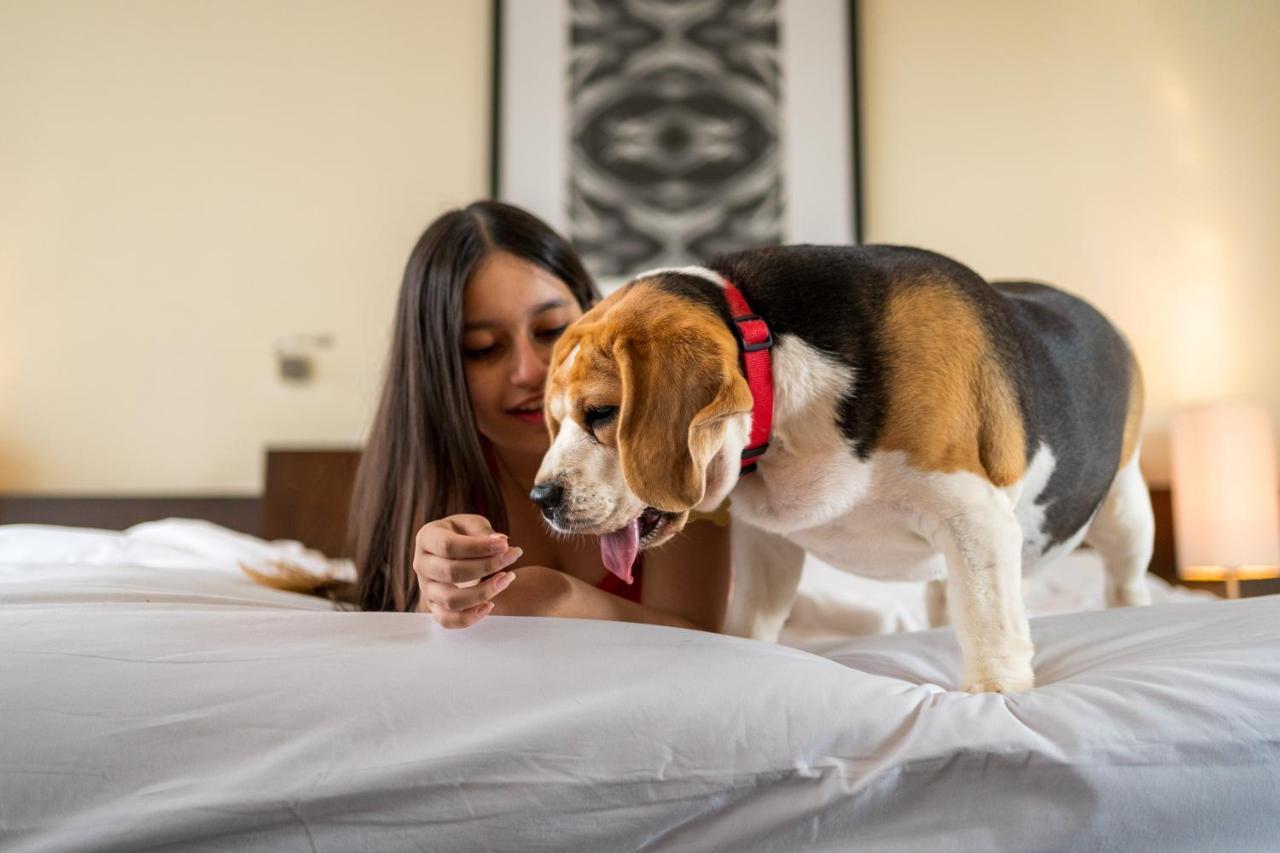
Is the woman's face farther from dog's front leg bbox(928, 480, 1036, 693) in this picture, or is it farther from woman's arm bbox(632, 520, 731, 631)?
dog's front leg bbox(928, 480, 1036, 693)

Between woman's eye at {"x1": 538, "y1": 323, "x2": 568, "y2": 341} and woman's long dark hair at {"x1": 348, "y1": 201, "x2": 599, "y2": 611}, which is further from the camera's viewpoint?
woman's eye at {"x1": 538, "y1": 323, "x2": 568, "y2": 341}

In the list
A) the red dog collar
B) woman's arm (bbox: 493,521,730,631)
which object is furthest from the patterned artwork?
the red dog collar

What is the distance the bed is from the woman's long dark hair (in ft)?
2.27

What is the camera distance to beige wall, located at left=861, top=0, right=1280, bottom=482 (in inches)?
148

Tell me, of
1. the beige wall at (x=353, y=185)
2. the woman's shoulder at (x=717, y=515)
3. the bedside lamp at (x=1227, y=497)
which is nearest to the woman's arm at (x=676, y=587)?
the woman's shoulder at (x=717, y=515)

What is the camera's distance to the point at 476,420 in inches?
70.6

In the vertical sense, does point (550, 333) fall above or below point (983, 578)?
above

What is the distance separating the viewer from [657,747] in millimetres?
861

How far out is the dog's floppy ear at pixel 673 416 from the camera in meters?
1.11

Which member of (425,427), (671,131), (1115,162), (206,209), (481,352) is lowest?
(425,427)

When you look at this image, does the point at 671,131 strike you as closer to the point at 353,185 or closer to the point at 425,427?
the point at 353,185

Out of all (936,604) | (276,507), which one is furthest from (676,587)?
(276,507)

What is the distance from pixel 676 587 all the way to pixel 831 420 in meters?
0.51

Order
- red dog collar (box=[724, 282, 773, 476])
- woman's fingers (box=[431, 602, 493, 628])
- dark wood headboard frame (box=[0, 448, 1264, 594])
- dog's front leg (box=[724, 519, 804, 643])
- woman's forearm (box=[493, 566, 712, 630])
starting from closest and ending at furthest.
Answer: woman's fingers (box=[431, 602, 493, 628]) → red dog collar (box=[724, 282, 773, 476]) → woman's forearm (box=[493, 566, 712, 630]) → dog's front leg (box=[724, 519, 804, 643]) → dark wood headboard frame (box=[0, 448, 1264, 594])
